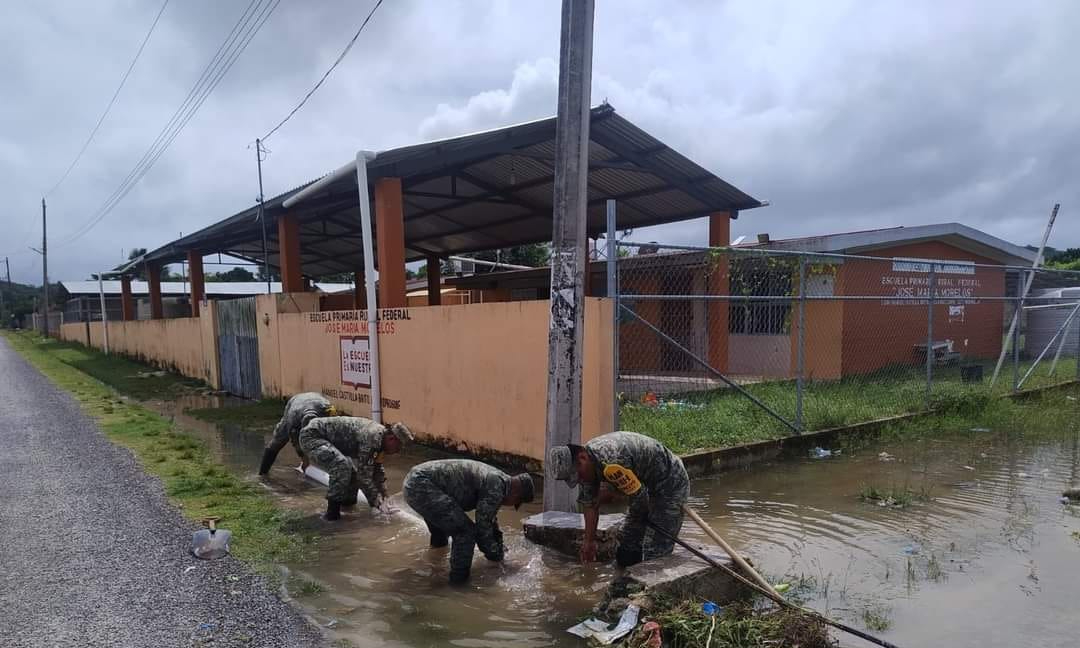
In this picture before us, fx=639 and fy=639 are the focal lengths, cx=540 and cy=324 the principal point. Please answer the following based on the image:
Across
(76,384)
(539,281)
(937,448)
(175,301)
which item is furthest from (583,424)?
(175,301)

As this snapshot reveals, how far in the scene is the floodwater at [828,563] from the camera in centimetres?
362

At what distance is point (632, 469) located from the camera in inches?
166

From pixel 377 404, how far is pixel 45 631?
16.6ft

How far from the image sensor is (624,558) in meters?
4.39

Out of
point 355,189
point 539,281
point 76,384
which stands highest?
point 355,189

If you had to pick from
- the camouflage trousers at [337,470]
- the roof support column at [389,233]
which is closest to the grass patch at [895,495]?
the camouflage trousers at [337,470]

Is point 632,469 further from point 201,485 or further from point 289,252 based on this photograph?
point 289,252

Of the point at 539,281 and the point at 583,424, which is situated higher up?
the point at 539,281

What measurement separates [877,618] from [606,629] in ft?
5.11

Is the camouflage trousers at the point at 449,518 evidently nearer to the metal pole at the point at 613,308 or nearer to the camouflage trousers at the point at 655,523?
the camouflage trousers at the point at 655,523

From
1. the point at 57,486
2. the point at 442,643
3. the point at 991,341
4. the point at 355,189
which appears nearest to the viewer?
the point at 442,643

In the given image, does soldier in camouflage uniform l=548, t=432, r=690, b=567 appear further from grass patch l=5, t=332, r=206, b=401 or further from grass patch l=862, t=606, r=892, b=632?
grass patch l=5, t=332, r=206, b=401

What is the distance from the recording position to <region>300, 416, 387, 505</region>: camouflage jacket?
18.9 feet

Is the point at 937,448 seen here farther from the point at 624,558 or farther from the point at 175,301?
the point at 175,301
